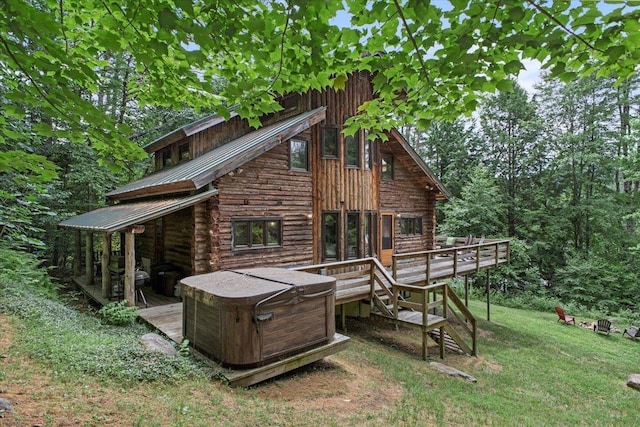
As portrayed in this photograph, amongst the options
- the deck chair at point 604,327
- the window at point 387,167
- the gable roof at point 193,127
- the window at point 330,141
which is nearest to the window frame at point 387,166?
the window at point 387,167

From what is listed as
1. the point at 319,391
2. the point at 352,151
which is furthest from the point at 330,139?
the point at 319,391

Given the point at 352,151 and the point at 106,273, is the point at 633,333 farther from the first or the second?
the point at 106,273

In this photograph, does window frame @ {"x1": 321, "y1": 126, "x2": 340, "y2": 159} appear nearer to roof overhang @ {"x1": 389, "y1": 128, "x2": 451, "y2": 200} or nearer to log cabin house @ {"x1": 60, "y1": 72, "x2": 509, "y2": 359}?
log cabin house @ {"x1": 60, "y1": 72, "x2": 509, "y2": 359}

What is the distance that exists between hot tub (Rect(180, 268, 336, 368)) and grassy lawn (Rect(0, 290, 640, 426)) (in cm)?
48

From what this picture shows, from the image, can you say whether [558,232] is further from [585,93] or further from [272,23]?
[272,23]

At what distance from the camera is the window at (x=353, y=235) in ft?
42.0

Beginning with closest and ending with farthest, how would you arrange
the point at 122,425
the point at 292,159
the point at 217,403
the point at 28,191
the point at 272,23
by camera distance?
the point at 272,23
the point at 122,425
the point at 217,403
the point at 28,191
the point at 292,159

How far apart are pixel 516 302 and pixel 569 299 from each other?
3694mm

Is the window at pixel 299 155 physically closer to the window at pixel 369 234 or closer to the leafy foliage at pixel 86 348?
the window at pixel 369 234

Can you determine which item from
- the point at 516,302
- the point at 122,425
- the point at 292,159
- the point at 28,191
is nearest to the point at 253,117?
the point at 122,425

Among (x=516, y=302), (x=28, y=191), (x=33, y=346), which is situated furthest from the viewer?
(x=516, y=302)

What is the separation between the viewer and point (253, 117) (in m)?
3.96

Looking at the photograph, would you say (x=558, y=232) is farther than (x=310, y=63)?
Yes

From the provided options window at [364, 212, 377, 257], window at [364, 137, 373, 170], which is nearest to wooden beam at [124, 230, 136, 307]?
window at [364, 212, 377, 257]
